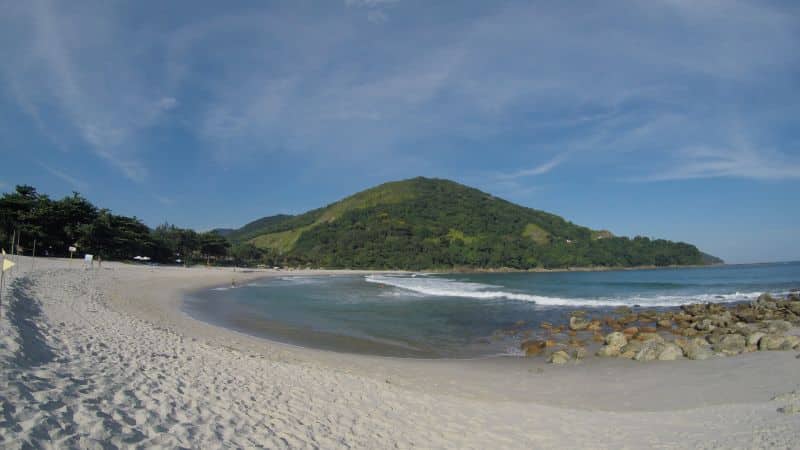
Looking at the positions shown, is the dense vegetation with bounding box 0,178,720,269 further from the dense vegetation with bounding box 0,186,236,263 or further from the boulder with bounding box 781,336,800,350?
the boulder with bounding box 781,336,800,350

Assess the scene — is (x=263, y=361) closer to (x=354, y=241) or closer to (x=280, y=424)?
(x=280, y=424)

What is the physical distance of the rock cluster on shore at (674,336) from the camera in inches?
444

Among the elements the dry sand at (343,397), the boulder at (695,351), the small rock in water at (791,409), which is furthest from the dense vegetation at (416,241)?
the small rock in water at (791,409)

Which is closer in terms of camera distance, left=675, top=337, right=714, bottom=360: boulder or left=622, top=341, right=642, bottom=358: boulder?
left=675, top=337, right=714, bottom=360: boulder

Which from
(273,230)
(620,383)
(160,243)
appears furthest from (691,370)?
(273,230)

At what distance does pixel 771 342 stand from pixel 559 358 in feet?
18.9

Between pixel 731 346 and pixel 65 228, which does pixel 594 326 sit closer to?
pixel 731 346

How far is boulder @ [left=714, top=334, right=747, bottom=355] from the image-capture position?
1128 centimetres

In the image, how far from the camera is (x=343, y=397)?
7.14 metres

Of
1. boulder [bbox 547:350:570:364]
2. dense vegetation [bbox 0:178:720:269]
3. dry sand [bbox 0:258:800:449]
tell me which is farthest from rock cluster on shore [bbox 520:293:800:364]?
dense vegetation [bbox 0:178:720:269]

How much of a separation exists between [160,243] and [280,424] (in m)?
74.6

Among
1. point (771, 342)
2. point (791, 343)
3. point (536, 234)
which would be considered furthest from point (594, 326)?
point (536, 234)

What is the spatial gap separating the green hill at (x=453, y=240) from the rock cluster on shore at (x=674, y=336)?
10195 centimetres

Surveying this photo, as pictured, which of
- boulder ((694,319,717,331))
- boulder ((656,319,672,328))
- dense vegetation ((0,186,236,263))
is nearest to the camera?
boulder ((694,319,717,331))
